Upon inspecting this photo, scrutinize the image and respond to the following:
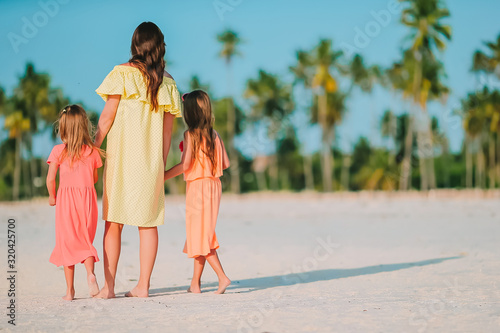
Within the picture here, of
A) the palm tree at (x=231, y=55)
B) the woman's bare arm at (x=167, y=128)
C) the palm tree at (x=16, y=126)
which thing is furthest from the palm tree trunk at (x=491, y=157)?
the woman's bare arm at (x=167, y=128)

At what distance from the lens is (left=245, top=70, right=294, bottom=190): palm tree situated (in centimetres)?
6194

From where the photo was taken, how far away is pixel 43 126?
54.4 metres

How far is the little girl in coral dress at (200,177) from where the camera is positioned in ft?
17.0

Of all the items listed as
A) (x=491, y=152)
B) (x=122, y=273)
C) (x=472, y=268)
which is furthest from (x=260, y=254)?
(x=491, y=152)

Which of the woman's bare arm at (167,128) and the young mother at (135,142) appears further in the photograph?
the woman's bare arm at (167,128)

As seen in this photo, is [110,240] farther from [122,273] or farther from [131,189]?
[122,273]

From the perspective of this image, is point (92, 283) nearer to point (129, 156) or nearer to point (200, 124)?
point (129, 156)

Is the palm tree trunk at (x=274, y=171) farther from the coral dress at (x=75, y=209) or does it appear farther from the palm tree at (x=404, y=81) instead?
the coral dress at (x=75, y=209)

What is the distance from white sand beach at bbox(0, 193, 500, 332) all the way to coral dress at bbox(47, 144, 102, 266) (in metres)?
0.38

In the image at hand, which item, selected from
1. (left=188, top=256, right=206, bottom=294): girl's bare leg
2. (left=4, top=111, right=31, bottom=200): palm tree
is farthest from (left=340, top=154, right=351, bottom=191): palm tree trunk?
(left=188, top=256, right=206, bottom=294): girl's bare leg

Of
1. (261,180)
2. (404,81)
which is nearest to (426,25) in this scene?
(404,81)

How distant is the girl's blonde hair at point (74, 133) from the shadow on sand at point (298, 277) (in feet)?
4.59

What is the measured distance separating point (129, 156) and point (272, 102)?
57.5m

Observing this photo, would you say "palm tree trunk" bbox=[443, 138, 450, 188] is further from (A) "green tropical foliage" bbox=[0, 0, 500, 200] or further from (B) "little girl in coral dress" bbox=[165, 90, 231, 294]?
(B) "little girl in coral dress" bbox=[165, 90, 231, 294]
